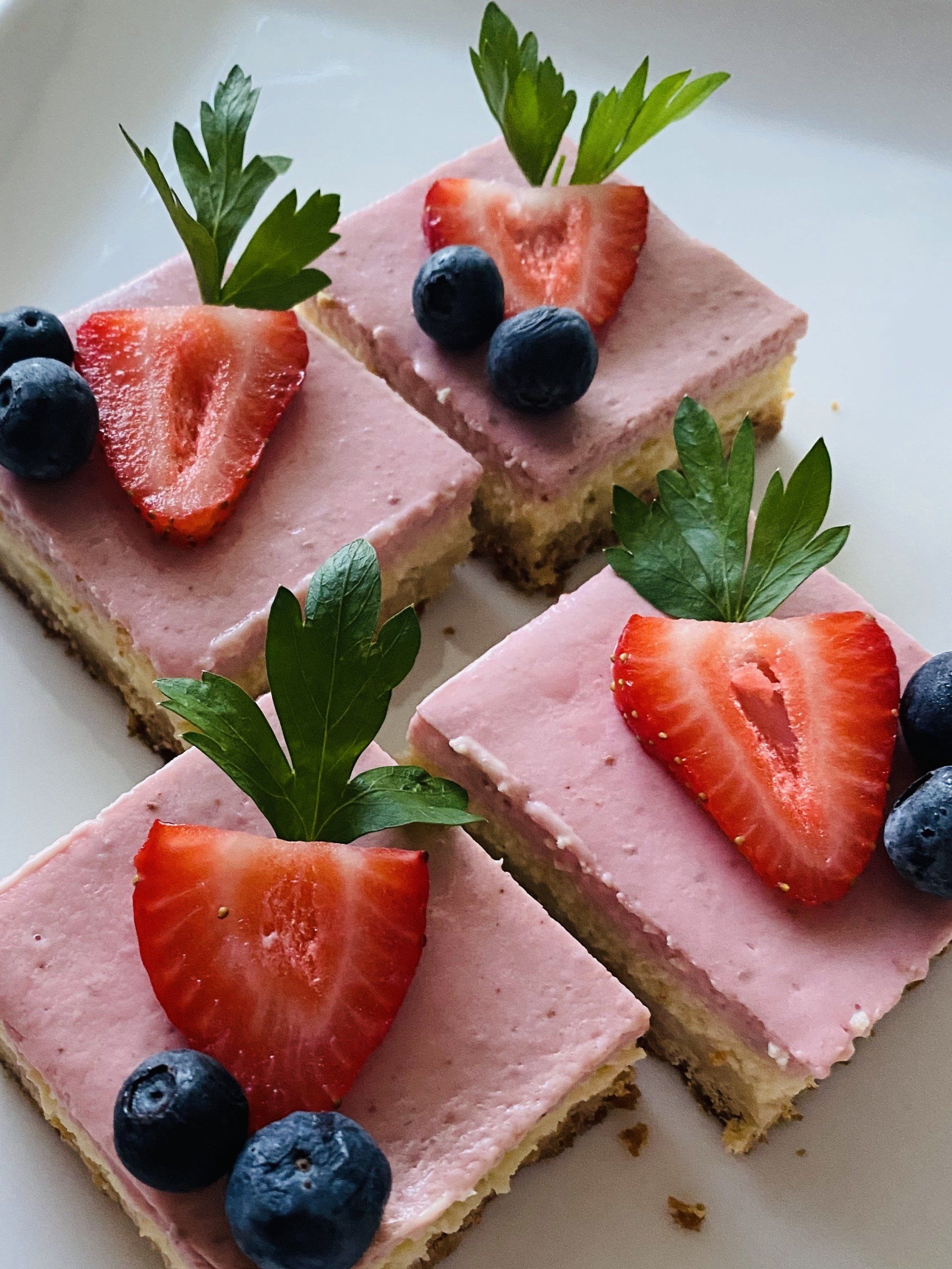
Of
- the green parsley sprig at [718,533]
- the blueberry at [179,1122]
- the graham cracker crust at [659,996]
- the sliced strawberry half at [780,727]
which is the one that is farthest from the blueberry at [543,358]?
the blueberry at [179,1122]

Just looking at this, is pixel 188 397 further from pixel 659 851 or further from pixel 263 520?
pixel 659 851

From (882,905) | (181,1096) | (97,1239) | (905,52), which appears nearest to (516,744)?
(882,905)

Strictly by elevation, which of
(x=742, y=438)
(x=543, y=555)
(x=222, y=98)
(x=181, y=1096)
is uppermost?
(x=222, y=98)

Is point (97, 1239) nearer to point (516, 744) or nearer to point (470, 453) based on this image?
point (516, 744)

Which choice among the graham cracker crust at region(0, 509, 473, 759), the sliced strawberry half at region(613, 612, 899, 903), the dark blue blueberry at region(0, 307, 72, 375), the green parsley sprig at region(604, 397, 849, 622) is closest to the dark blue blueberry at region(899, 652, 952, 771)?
the sliced strawberry half at region(613, 612, 899, 903)

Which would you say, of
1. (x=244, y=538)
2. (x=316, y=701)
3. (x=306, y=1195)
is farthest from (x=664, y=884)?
(x=244, y=538)

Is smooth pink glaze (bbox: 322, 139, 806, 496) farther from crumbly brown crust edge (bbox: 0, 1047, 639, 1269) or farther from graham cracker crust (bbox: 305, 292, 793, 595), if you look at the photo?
crumbly brown crust edge (bbox: 0, 1047, 639, 1269)
